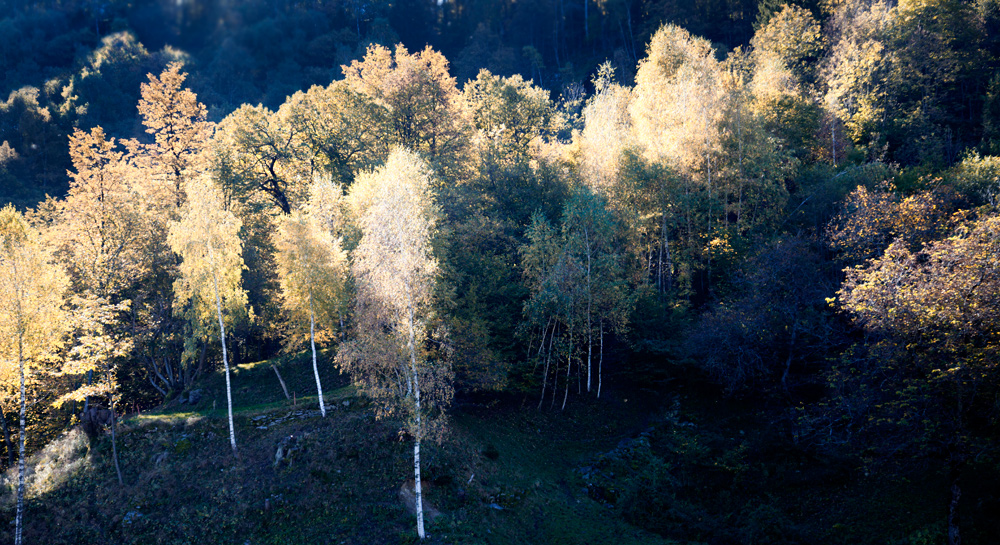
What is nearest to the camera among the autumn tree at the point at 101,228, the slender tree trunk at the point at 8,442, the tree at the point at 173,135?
the slender tree trunk at the point at 8,442

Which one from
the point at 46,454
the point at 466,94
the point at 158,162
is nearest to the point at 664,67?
the point at 466,94

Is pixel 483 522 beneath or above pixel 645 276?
beneath

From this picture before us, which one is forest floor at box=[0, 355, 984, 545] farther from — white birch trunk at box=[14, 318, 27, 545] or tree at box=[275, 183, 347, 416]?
tree at box=[275, 183, 347, 416]

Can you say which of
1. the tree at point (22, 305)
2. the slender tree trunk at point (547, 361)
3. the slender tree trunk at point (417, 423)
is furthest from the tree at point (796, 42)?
the tree at point (22, 305)

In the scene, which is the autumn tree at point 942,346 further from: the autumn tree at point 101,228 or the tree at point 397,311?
the autumn tree at point 101,228

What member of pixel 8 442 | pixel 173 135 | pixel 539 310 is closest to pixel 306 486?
pixel 539 310

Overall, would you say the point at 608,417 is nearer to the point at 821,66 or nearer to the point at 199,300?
the point at 199,300
